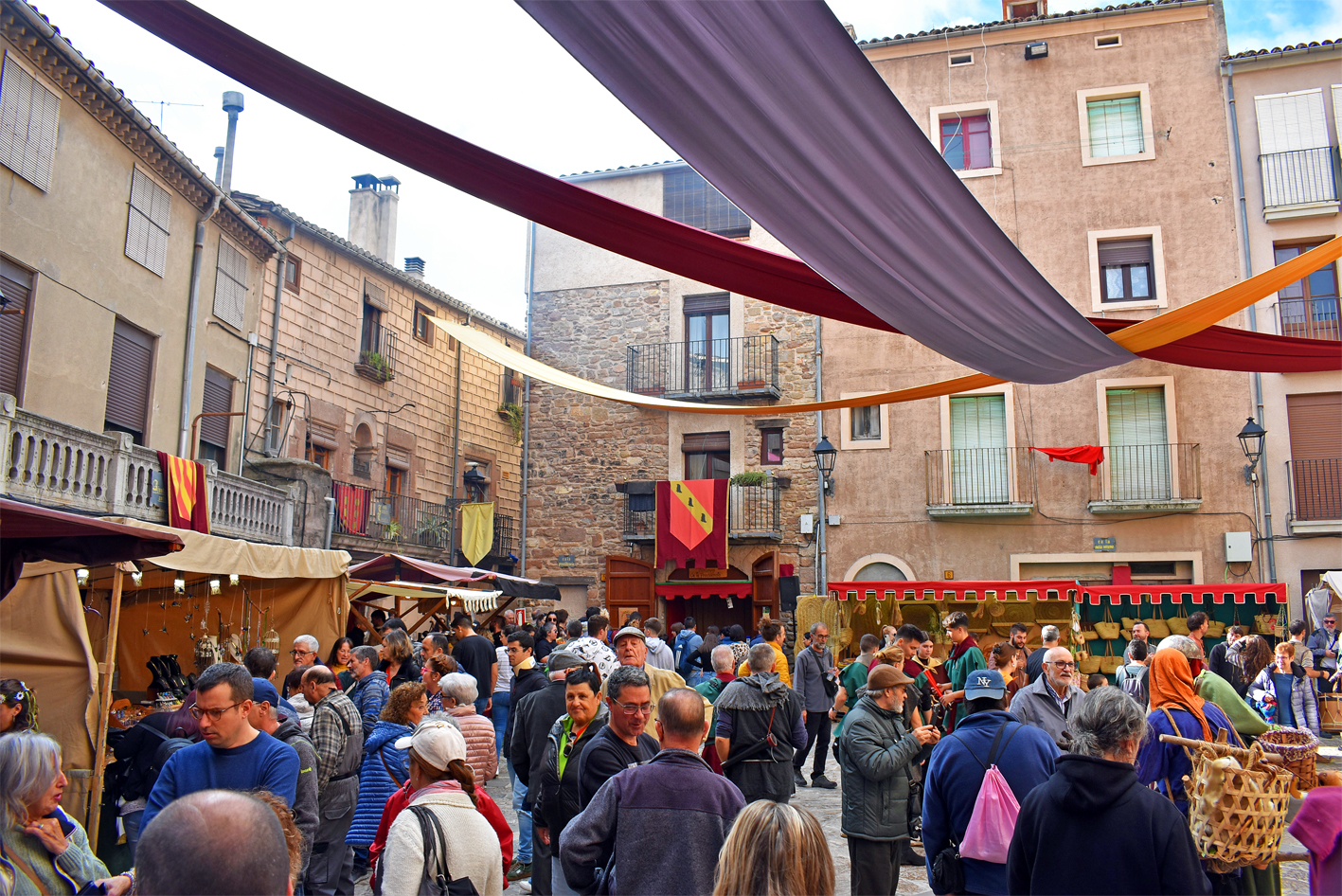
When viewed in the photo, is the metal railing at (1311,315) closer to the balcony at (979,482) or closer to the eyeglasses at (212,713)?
the balcony at (979,482)

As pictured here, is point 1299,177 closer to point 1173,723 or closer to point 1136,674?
point 1136,674

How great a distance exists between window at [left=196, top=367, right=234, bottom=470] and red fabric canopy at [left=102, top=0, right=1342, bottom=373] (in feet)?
43.1

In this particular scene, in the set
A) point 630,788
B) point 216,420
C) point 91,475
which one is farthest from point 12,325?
point 630,788

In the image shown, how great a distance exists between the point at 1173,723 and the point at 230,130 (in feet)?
67.6

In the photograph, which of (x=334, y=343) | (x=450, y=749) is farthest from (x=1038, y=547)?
(x=450, y=749)

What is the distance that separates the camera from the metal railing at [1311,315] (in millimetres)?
16125

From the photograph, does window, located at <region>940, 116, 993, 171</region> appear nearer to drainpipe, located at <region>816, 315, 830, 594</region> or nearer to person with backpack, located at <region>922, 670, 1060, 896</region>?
drainpipe, located at <region>816, 315, 830, 594</region>

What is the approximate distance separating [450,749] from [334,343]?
16859 millimetres

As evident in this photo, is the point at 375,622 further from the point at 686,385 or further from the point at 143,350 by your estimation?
the point at 686,385

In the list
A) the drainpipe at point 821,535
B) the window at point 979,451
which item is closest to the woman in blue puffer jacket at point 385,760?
the drainpipe at point 821,535

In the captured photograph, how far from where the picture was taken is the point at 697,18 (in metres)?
2.23

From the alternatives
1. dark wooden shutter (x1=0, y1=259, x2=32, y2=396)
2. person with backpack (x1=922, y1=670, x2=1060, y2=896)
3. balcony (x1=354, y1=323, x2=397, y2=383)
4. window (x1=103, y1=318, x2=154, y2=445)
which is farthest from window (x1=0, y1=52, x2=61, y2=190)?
person with backpack (x1=922, y1=670, x2=1060, y2=896)

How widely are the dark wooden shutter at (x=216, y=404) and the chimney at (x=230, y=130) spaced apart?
217 inches

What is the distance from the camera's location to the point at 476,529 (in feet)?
66.8
